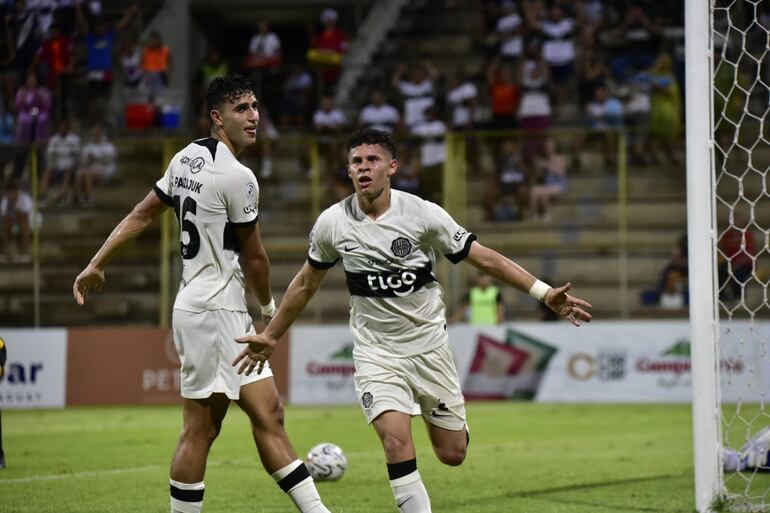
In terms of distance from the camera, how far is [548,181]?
72.1 ft

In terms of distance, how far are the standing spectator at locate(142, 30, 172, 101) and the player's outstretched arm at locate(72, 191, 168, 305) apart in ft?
62.7

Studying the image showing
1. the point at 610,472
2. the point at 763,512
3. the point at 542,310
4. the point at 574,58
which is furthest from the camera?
the point at 574,58

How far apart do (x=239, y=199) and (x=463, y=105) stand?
1816cm

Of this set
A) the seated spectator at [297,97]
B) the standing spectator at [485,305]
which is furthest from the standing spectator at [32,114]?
the standing spectator at [485,305]

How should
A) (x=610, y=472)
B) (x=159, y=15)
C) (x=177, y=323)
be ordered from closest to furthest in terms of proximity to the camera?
(x=177, y=323) → (x=610, y=472) → (x=159, y=15)

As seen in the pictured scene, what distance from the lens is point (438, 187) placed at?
21.8 metres

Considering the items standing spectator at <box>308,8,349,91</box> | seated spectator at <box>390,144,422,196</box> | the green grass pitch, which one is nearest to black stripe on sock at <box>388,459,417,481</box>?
the green grass pitch

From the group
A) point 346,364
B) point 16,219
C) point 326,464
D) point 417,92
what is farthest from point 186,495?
point 417,92

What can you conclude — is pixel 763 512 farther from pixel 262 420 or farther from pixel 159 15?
pixel 159 15

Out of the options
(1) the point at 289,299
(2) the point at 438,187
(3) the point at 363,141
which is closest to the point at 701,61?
(3) the point at 363,141

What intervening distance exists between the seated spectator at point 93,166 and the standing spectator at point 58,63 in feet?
8.08

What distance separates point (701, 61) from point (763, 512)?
115 inches

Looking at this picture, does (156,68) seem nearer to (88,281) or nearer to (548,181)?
(548,181)

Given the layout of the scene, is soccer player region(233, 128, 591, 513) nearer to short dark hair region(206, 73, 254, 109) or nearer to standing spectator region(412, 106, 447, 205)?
short dark hair region(206, 73, 254, 109)
